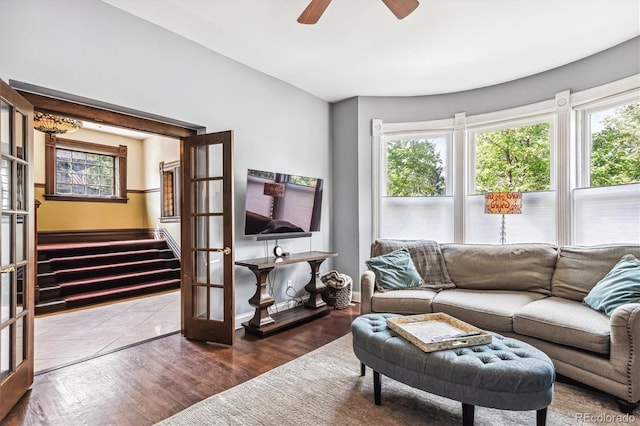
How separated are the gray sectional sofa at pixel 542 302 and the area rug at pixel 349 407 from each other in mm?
240

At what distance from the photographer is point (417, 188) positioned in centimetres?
450

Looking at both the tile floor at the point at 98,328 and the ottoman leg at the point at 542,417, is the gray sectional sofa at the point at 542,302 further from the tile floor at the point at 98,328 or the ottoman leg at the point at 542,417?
the tile floor at the point at 98,328

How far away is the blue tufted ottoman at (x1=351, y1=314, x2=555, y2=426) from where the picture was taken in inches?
63.9

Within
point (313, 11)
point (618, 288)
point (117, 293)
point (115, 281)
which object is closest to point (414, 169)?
point (618, 288)

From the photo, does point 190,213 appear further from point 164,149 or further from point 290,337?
point 164,149

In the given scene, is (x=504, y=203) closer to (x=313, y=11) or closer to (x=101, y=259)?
(x=313, y=11)

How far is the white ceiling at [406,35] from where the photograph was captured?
2.64 m

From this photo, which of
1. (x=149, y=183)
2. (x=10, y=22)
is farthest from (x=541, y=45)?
(x=149, y=183)

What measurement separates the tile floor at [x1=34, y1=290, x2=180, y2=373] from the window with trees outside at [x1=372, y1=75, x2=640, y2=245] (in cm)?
302

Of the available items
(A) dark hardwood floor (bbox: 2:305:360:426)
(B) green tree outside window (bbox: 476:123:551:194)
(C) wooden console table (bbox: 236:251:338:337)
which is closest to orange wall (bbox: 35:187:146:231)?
(A) dark hardwood floor (bbox: 2:305:360:426)

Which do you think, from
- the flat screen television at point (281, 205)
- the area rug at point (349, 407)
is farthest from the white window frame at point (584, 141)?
the flat screen television at point (281, 205)

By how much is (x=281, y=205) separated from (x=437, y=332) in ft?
7.68

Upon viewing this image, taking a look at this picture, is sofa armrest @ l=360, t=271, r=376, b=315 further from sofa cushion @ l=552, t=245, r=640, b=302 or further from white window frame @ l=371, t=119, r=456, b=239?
sofa cushion @ l=552, t=245, r=640, b=302

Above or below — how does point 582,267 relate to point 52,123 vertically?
below
